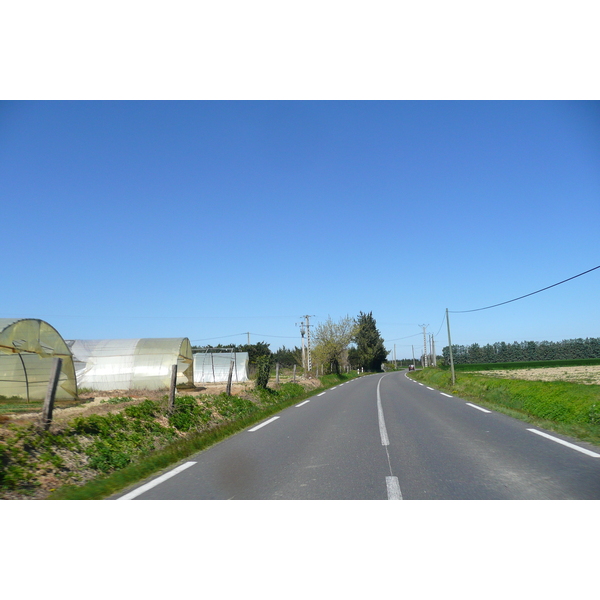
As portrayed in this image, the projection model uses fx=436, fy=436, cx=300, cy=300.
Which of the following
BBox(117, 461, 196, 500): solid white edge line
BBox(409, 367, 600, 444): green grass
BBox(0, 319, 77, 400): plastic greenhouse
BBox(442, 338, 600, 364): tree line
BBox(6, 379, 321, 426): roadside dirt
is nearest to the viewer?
BBox(117, 461, 196, 500): solid white edge line

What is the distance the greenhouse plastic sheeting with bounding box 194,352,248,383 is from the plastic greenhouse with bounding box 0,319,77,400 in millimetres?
15963

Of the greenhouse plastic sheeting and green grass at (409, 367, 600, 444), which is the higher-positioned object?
the greenhouse plastic sheeting

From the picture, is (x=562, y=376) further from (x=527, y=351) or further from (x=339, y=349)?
(x=527, y=351)

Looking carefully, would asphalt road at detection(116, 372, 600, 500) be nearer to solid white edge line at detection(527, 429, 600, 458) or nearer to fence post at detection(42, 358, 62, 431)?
solid white edge line at detection(527, 429, 600, 458)

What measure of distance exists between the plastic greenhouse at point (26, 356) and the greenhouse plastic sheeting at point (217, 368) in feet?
52.4

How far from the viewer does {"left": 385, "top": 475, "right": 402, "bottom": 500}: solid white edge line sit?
4704 mm

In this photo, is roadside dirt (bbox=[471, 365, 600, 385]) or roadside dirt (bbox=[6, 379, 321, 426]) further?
roadside dirt (bbox=[471, 365, 600, 385])

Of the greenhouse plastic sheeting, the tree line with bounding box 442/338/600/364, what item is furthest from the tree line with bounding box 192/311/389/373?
the tree line with bounding box 442/338/600/364

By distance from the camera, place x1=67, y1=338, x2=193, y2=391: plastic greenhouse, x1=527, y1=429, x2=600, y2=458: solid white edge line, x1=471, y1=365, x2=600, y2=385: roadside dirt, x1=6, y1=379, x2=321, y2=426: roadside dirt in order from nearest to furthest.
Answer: x1=527, y1=429, x2=600, y2=458: solid white edge line, x1=6, y1=379, x2=321, y2=426: roadside dirt, x1=67, y1=338, x2=193, y2=391: plastic greenhouse, x1=471, y1=365, x2=600, y2=385: roadside dirt

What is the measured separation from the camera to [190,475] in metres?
5.78

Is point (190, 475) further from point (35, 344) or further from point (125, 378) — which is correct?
point (125, 378)

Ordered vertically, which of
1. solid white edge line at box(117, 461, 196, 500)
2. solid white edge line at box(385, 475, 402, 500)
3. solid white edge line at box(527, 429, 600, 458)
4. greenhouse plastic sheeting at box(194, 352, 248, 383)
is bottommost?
solid white edge line at box(385, 475, 402, 500)
